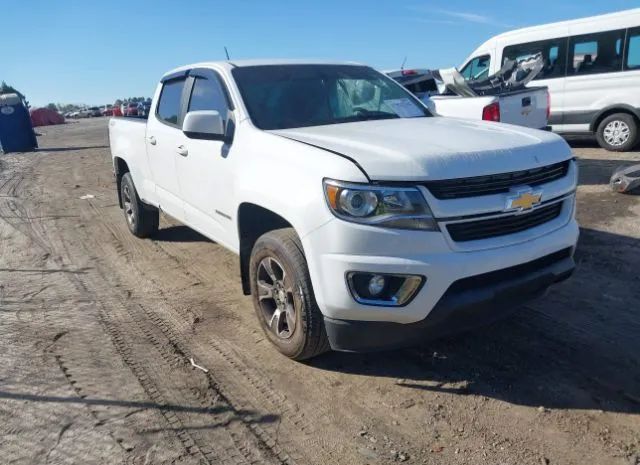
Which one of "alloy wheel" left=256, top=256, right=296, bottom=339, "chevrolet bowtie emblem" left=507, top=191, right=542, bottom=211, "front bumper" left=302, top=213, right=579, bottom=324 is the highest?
"chevrolet bowtie emblem" left=507, top=191, right=542, bottom=211

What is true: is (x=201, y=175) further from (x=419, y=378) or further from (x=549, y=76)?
(x=549, y=76)

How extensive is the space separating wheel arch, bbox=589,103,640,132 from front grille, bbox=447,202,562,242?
824cm

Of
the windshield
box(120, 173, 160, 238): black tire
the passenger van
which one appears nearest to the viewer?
the windshield

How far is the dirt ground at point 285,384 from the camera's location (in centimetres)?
254

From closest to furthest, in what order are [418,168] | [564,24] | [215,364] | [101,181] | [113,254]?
1. [418,168]
2. [215,364]
3. [113,254]
4. [564,24]
5. [101,181]

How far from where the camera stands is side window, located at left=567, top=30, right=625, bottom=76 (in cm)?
977

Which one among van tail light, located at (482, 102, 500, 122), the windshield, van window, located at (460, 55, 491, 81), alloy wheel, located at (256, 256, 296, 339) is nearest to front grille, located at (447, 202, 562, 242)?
alloy wheel, located at (256, 256, 296, 339)

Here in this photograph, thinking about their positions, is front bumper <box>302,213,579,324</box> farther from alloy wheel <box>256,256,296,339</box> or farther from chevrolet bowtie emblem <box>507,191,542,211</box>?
alloy wheel <box>256,256,296,339</box>

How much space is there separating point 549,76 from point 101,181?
31.5 feet

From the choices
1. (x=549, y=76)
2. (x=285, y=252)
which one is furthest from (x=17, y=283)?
(x=549, y=76)

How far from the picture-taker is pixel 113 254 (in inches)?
230

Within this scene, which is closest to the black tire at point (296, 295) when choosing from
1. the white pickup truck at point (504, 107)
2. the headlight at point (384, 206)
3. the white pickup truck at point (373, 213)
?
the white pickup truck at point (373, 213)

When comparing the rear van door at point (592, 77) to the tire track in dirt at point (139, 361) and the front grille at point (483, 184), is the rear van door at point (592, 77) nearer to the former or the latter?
the front grille at point (483, 184)

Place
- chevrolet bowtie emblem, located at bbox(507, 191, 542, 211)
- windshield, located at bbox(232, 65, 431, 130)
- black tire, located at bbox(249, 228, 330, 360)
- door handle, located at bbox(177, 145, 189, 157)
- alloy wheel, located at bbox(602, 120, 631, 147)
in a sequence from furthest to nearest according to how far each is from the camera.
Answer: alloy wheel, located at bbox(602, 120, 631, 147)
door handle, located at bbox(177, 145, 189, 157)
windshield, located at bbox(232, 65, 431, 130)
black tire, located at bbox(249, 228, 330, 360)
chevrolet bowtie emblem, located at bbox(507, 191, 542, 211)
